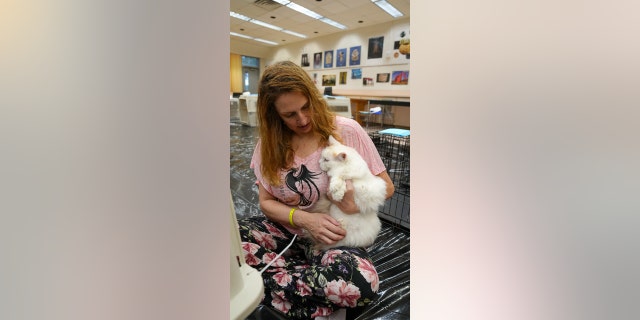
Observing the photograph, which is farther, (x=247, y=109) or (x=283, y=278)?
(x=247, y=109)

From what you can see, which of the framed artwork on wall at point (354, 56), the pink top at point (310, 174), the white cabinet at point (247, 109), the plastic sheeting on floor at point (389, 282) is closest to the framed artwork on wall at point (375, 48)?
the framed artwork on wall at point (354, 56)

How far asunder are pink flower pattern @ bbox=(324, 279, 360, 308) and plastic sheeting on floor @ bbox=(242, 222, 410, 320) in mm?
90

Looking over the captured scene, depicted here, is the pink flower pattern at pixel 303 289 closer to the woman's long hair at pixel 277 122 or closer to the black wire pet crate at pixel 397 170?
the woman's long hair at pixel 277 122

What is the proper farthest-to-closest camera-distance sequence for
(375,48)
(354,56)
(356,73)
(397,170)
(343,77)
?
(343,77)
(356,73)
(354,56)
(375,48)
(397,170)

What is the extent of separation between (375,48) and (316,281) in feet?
21.2

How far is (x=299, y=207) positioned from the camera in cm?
97

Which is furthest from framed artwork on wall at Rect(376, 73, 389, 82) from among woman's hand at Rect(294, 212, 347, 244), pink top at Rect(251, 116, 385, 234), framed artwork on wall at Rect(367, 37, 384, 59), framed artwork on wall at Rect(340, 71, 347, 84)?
woman's hand at Rect(294, 212, 347, 244)

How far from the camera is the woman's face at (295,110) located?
0.88m

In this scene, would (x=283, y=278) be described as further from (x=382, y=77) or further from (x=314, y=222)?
(x=382, y=77)

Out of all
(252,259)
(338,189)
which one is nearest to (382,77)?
(338,189)

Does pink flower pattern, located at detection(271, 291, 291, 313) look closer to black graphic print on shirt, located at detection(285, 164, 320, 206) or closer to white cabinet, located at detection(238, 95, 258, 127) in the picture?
black graphic print on shirt, located at detection(285, 164, 320, 206)
